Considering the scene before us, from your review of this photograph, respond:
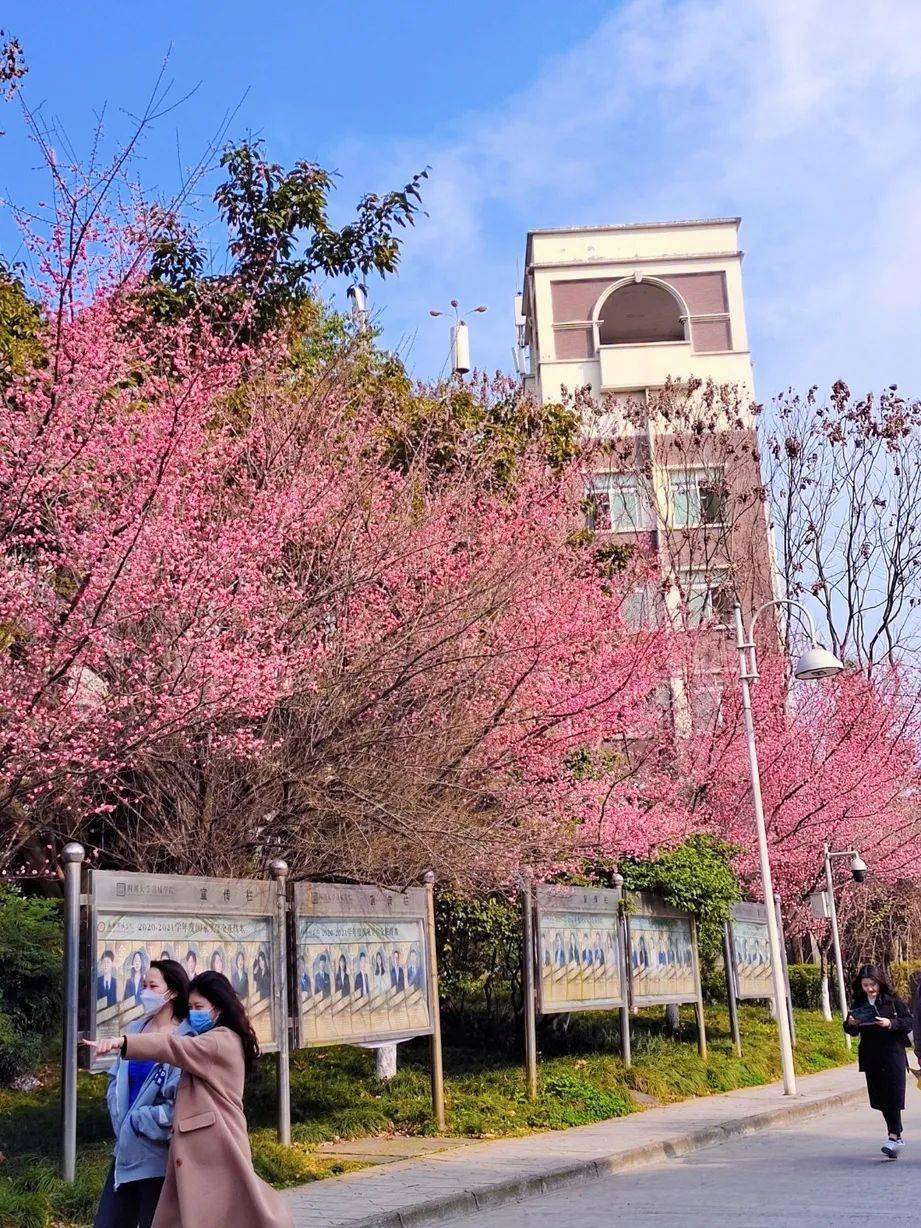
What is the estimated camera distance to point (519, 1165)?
11047 mm

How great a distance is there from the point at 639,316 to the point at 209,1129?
40.0 metres

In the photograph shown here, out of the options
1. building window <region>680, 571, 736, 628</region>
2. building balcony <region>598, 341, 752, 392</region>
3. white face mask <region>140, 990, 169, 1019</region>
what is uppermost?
building balcony <region>598, 341, 752, 392</region>

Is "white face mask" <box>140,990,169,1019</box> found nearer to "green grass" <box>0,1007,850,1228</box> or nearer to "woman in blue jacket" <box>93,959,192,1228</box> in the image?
"woman in blue jacket" <box>93,959,192,1228</box>

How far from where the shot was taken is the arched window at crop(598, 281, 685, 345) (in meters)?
42.6

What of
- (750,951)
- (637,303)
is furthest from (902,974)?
(637,303)

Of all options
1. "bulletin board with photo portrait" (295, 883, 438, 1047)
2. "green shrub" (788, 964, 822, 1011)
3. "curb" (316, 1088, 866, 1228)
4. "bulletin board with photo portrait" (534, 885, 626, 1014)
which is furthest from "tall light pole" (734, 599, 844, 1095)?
"green shrub" (788, 964, 822, 1011)

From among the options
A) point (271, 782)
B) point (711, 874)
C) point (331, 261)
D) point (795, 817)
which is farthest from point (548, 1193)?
point (795, 817)

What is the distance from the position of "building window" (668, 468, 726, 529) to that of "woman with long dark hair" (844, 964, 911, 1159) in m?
20.3

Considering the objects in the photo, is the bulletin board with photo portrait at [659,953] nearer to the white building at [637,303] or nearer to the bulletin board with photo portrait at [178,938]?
the bulletin board with photo portrait at [178,938]

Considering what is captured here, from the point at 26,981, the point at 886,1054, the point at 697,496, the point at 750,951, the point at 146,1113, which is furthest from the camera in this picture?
the point at 697,496

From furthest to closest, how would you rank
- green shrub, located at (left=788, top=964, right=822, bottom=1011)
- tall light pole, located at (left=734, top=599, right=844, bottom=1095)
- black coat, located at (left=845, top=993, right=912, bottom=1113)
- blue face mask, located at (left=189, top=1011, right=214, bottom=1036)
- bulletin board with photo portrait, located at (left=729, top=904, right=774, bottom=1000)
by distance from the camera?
1. green shrub, located at (left=788, top=964, right=822, bottom=1011)
2. bulletin board with photo portrait, located at (left=729, top=904, right=774, bottom=1000)
3. tall light pole, located at (left=734, top=599, right=844, bottom=1095)
4. black coat, located at (left=845, top=993, right=912, bottom=1113)
5. blue face mask, located at (left=189, top=1011, right=214, bottom=1036)

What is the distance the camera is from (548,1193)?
34.4 feet

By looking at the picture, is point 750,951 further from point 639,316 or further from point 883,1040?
point 639,316

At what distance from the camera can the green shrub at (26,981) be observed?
464 inches
